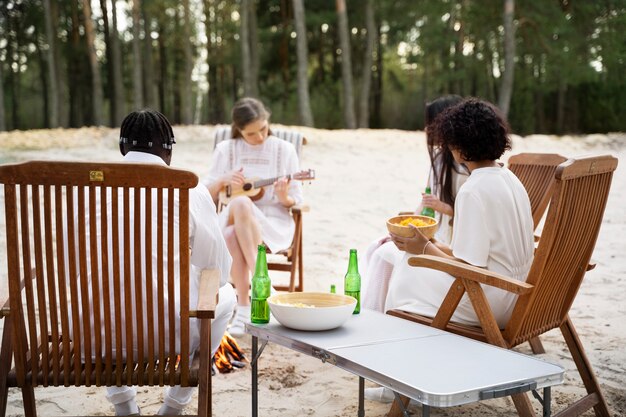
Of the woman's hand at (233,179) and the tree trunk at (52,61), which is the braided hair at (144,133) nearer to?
the woman's hand at (233,179)

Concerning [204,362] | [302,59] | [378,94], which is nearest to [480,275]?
[204,362]

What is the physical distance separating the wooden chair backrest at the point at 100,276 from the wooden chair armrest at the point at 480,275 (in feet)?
3.29

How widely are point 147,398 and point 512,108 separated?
25873mm

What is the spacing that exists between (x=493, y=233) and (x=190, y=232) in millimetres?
1191

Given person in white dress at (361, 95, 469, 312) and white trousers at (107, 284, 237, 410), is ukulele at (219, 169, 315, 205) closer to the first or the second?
person in white dress at (361, 95, 469, 312)

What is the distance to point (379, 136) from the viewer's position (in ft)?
52.7

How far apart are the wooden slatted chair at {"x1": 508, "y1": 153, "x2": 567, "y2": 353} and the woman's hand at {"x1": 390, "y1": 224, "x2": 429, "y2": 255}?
1450 mm

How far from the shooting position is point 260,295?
2875 millimetres

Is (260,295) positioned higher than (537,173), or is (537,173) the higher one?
(537,173)

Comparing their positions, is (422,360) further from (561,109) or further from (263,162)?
(561,109)

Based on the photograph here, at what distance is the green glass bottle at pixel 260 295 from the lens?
A: 2830 millimetres

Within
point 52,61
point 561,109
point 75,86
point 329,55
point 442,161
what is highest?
point 329,55

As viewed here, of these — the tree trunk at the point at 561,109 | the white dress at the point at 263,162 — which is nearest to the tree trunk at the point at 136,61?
the tree trunk at the point at 561,109

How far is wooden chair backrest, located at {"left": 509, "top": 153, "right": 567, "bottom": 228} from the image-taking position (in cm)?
457
